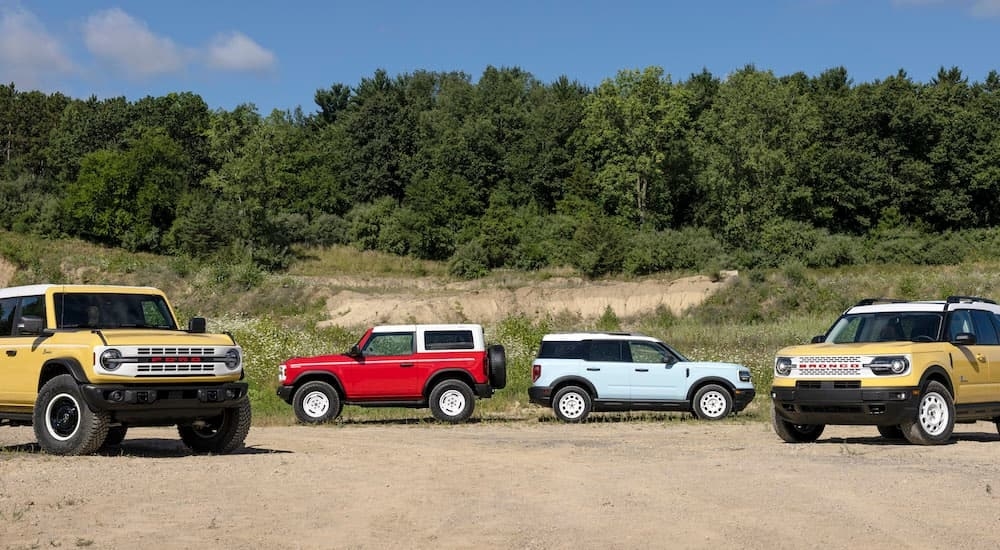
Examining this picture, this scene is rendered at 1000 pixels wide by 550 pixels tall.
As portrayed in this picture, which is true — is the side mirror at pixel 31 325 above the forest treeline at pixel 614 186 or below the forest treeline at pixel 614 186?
below

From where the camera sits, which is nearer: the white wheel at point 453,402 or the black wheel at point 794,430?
the black wheel at point 794,430

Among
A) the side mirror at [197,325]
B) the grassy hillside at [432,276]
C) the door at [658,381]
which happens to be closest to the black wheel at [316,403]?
the grassy hillside at [432,276]

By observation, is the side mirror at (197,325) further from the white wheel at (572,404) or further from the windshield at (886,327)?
the white wheel at (572,404)

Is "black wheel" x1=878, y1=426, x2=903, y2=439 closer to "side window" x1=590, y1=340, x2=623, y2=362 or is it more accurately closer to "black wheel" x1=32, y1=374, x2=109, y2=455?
"side window" x1=590, y1=340, x2=623, y2=362

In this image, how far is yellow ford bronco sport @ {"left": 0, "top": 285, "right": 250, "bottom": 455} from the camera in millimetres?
14461

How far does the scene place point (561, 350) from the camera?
24.7 meters

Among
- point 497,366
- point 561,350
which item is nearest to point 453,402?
point 497,366

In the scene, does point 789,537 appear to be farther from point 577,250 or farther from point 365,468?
point 577,250

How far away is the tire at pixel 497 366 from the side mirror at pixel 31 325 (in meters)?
10.5

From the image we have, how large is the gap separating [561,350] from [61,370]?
38.7 ft

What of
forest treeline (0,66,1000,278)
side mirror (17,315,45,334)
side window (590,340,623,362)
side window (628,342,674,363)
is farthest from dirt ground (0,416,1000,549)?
forest treeline (0,66,1000,278)

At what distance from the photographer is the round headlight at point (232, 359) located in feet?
50.5

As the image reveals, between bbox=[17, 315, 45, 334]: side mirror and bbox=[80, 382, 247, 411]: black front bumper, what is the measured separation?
1.23 metres

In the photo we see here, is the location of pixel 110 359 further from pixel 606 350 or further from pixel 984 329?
pixel 984 329
